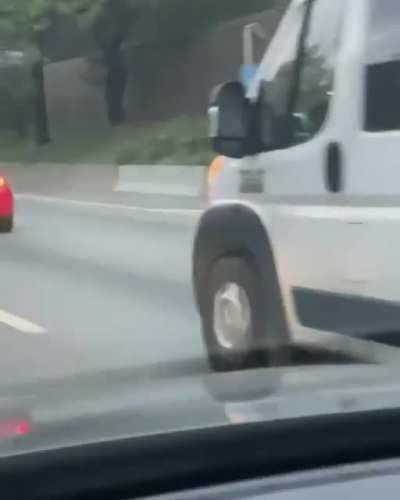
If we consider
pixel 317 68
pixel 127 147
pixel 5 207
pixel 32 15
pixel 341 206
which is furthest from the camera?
pixel 32 15

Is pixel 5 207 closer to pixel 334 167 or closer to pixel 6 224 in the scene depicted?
pixel 6 224

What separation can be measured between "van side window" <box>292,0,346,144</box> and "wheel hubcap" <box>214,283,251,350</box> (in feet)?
3.13

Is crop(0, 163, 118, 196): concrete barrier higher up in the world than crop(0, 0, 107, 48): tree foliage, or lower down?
lower down

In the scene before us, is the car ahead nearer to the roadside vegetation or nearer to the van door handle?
the roadside vegetation

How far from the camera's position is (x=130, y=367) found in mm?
9273

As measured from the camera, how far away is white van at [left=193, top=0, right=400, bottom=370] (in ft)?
25.9

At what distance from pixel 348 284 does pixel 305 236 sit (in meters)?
0.44

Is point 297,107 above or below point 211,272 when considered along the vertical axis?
above

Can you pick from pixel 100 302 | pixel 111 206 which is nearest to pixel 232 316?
pixel 100 302

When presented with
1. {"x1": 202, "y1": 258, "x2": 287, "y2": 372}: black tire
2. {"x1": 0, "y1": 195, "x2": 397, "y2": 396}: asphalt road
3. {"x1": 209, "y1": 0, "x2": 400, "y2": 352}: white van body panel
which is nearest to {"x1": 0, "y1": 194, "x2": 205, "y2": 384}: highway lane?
{"x1": 0, "y1": 195, "x2": 397, "y2": 396}: asphalt road

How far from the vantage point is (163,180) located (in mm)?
34750

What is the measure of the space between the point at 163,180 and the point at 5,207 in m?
11.5

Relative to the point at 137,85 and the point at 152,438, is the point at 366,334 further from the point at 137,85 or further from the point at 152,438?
the point at 137,85

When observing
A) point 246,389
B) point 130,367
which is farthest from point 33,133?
point 246,389
